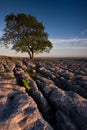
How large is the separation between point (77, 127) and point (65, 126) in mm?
853

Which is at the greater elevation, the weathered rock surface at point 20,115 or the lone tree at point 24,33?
the lone tree at point 24,33

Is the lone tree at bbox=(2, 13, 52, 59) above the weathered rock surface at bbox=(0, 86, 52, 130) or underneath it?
above

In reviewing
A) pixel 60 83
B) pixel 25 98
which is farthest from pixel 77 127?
pixel 60 83

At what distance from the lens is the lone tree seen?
6762 cm

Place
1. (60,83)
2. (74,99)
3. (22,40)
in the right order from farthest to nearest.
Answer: (22,40)
(60,83)
(74,99)

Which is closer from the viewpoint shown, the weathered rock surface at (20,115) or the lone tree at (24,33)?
the weathered rock surface at (20,115)

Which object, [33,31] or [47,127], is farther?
[33,31]

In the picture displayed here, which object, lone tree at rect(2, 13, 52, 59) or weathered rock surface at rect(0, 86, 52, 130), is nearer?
weathered rock surface at rect(0, 86, 52, 130)

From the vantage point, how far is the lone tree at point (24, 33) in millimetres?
67625

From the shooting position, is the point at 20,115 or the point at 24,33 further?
the point at 24,33

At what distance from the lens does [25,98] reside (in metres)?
13.7

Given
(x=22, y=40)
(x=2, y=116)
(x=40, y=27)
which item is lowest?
(x=2, y=116)

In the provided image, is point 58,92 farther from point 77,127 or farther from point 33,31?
point 33,31

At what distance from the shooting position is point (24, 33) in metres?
68.8
